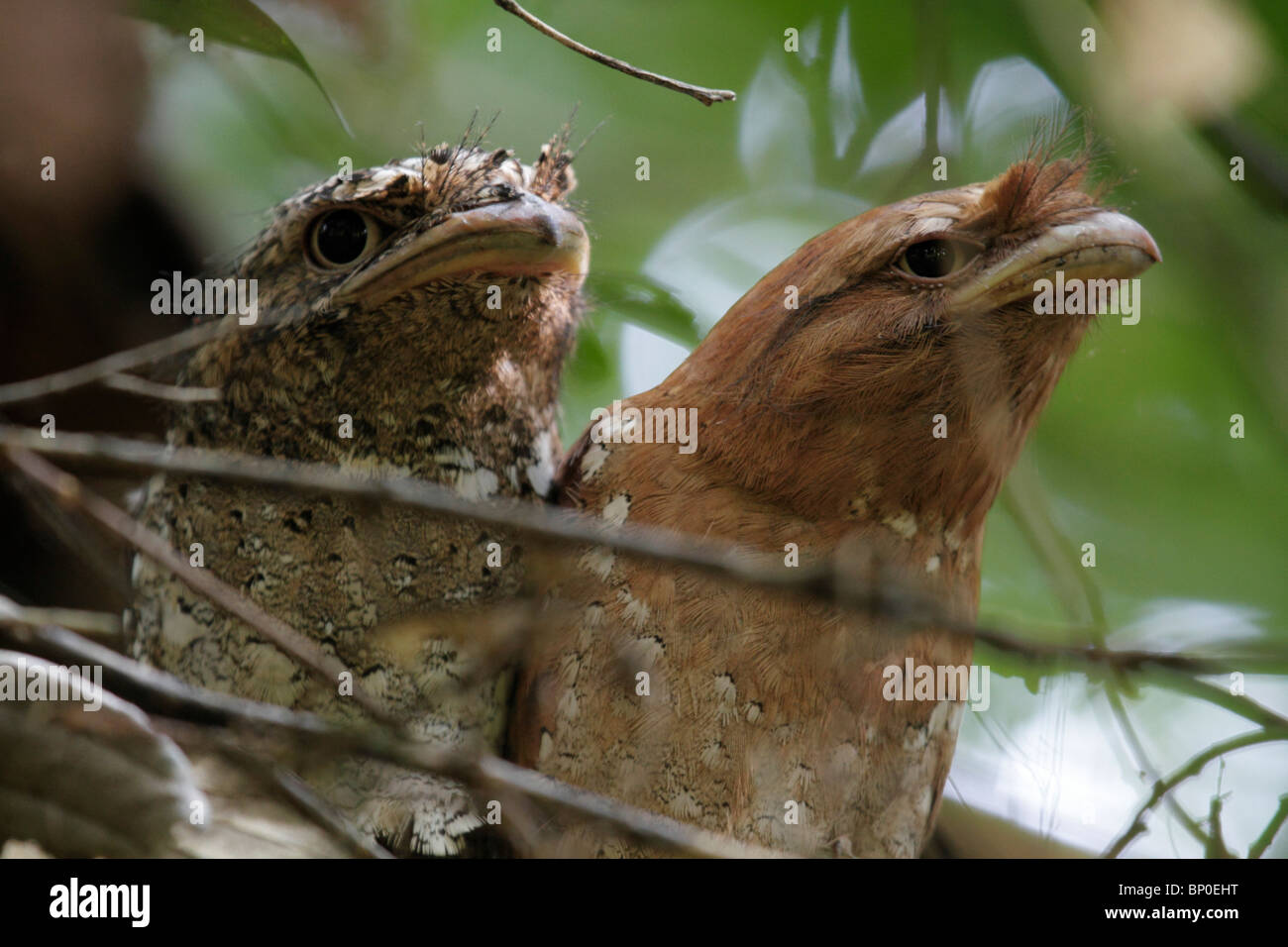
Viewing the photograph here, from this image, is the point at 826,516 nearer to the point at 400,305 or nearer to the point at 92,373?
the point at 400,305

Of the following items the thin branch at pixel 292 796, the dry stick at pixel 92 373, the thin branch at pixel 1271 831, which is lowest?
the thin branch at pixel 1271 831

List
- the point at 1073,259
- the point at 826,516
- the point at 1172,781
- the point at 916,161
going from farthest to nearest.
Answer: the point at 916,161
the point at 826,516
the point at 1073,259
the point at 1172,781

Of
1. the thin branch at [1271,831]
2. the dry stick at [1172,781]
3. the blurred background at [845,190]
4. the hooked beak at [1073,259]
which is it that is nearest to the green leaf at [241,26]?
the blurred background at [845,190]

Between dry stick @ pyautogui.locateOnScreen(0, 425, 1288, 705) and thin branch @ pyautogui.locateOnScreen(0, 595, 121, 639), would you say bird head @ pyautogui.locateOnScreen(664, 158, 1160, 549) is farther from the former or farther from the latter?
thin branch @ pyautogui.locateOnScreen(0, 595, 121, 639)

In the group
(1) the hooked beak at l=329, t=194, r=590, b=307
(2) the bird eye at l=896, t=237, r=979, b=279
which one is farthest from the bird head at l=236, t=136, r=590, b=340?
(2) the bird eye at l=896, t=237, r=979, b=279

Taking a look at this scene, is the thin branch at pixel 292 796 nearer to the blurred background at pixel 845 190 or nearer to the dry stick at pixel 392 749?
the dry stick at pixel 392 749

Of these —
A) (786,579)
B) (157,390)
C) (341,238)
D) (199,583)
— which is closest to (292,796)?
(199,583)
